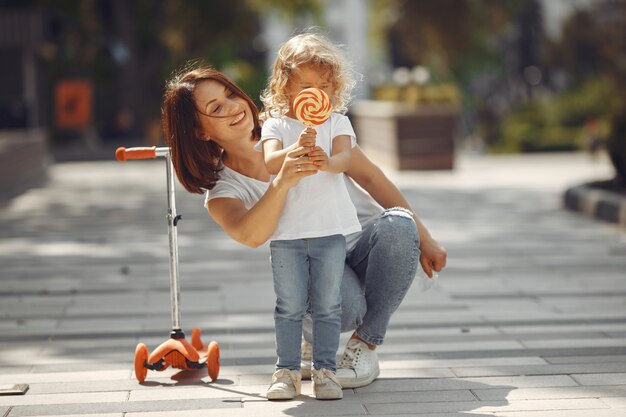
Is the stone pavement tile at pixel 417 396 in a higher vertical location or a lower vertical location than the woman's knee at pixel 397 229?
lower

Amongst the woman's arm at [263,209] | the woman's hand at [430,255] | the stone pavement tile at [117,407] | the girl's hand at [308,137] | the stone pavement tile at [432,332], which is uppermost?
→ the girl's hand at [308,137]

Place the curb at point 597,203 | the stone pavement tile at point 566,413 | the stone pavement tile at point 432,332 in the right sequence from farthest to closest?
the curb at point 597,203
the stone pavement tile at point 432,332
the stone pavement tile at point 566,413

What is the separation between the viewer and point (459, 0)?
30.0 meters

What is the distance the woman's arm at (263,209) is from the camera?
13.0 ft

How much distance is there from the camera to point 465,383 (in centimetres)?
461

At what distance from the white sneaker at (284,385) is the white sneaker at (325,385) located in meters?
0.08

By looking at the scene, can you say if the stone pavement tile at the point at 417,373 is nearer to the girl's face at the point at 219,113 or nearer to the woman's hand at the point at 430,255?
the woman's hand at the point at 430,255

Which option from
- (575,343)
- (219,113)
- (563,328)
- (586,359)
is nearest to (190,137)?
(219,113)

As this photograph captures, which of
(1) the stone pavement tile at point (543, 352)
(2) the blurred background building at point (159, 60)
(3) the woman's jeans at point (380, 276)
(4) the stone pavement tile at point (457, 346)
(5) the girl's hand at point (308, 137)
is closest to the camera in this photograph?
(5) the girl's hand at point (308, 137)

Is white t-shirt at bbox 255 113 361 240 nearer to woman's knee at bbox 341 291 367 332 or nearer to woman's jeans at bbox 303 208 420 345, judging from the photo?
woman's jeans at bbox 303 208 420 345

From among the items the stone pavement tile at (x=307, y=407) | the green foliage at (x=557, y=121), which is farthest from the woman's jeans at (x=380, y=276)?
the green foliage at (x=557, y=121)

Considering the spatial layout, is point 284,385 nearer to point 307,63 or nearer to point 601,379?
point 307,63

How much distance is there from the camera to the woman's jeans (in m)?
4.50

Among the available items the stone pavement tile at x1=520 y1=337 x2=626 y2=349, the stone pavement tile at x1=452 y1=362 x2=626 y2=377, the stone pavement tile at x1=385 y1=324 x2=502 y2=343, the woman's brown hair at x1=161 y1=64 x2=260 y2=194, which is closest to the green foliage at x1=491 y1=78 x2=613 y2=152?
the stone pavement tile at x1=385 y1=324 x2=502 y2=343
